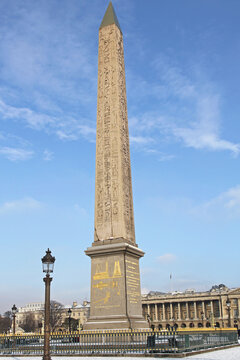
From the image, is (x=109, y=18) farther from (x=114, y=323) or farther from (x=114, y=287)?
(x=114, y=323)

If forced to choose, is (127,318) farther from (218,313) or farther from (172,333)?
(218,313)

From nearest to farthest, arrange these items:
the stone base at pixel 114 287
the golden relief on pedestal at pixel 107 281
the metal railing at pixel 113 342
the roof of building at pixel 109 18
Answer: the metal railing at pixel 113 342, the stone base at pixel 114 287, the golden relief on pedestal at pixel 107 281, the roof of building at pixel 109 18

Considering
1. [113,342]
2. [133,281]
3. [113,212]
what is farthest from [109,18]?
[113,342]

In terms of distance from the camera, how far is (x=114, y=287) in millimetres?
20422

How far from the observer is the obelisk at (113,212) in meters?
20.3

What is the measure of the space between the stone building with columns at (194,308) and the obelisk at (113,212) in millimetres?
85085

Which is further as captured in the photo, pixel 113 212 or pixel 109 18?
pixel 109 18

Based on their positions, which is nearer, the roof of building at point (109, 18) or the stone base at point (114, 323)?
the stone base at point (114, 323)

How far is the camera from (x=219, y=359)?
15.2 metres

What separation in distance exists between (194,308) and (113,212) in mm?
94304

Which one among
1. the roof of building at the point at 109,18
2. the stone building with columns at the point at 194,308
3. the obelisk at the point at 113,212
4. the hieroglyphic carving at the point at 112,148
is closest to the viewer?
the obelisk at the point at 113,212

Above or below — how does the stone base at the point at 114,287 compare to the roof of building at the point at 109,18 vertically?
below

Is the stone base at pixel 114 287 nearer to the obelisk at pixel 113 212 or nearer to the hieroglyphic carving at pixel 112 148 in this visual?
the obelisk at pixel 113 212

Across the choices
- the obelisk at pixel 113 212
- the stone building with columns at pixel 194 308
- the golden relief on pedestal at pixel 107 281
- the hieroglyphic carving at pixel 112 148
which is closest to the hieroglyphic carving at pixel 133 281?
the obelisk at pixel 113 212
